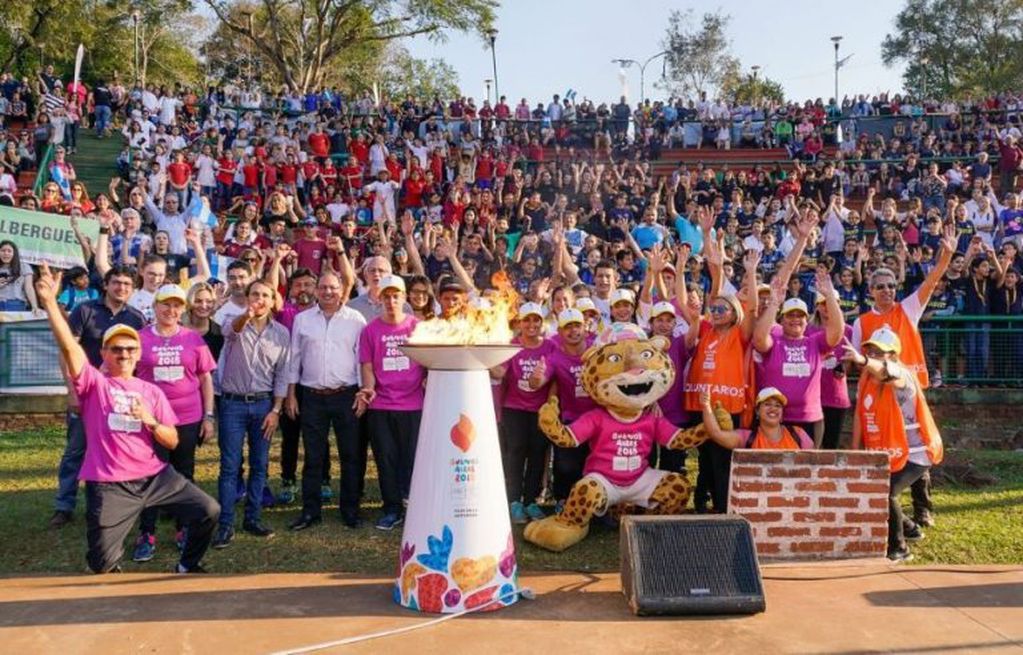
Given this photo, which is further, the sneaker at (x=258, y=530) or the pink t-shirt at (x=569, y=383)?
the pink t-shirt at (x=569, y=383)

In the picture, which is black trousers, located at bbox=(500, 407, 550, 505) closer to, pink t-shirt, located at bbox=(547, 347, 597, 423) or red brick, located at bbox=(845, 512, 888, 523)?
pink t-shirt, located at bbox=(547, 347, 597, 423)

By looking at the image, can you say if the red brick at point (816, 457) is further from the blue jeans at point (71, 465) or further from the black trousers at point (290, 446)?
the blue jeans at point (71, 465)

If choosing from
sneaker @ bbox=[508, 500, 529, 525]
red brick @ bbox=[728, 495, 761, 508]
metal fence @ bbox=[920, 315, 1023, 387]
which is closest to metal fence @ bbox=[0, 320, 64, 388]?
sneaker @ bbox=[508, 500, 529, 525]

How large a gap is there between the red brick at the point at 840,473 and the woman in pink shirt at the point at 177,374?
4.34m

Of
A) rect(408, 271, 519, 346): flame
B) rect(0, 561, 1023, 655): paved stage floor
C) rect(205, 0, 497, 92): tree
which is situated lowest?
rect(0, 561, 1023, 655): paved stage floor

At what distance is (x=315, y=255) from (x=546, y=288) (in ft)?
13.7

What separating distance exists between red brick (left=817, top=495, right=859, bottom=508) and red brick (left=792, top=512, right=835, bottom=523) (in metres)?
0.06

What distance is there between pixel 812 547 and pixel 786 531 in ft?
0.74

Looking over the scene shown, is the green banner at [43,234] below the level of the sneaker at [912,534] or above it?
above

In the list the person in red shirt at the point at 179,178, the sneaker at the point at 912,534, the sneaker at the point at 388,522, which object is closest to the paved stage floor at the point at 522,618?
the sneaker at the point at 912,534

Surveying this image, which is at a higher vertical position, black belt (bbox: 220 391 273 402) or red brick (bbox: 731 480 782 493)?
black belt (bbox: 220 391 273 402)

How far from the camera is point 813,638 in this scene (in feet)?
16.5

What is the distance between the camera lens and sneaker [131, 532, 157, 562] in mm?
6568

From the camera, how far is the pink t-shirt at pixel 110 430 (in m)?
5.83
